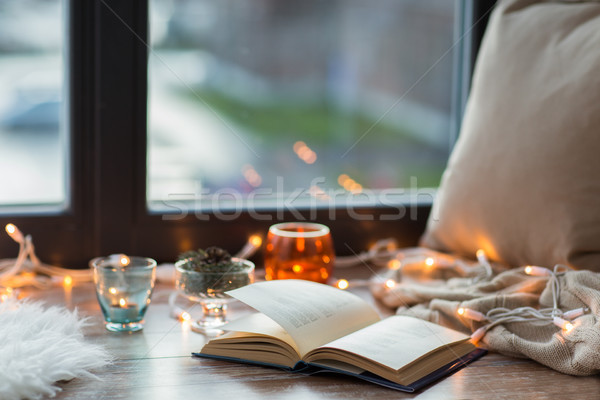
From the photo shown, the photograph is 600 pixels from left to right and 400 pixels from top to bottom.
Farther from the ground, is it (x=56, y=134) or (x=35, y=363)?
(x=56, y=134)

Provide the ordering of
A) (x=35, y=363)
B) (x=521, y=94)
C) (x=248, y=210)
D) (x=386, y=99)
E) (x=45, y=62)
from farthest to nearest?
(x=386, y=99)
(x=248, y=210)
(x=45, y=62)
(x=521, y=94)
(x=35, y=363)

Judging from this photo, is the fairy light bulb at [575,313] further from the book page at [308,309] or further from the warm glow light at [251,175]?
the warm glow light at [251,175]

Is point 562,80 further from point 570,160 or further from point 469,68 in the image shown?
point 469,68

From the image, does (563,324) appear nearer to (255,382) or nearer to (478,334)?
(478,334)

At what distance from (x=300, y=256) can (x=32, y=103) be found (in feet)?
2.17

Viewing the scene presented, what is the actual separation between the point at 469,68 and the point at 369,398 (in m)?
0.96

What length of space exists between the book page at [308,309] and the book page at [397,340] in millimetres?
30

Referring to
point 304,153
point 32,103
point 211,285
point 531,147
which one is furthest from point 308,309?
point 32,103

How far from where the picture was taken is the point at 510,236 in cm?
120

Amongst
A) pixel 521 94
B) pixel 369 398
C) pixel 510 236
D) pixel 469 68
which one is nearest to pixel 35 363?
pixel 369 398

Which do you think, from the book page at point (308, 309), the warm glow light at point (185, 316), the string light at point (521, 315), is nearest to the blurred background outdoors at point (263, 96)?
the warm glow light at point (185, 316)

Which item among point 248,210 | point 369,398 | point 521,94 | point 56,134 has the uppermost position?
point 521,94

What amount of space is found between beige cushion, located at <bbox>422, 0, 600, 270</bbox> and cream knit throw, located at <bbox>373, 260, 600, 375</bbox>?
0.09 metres

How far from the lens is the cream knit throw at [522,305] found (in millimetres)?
882
